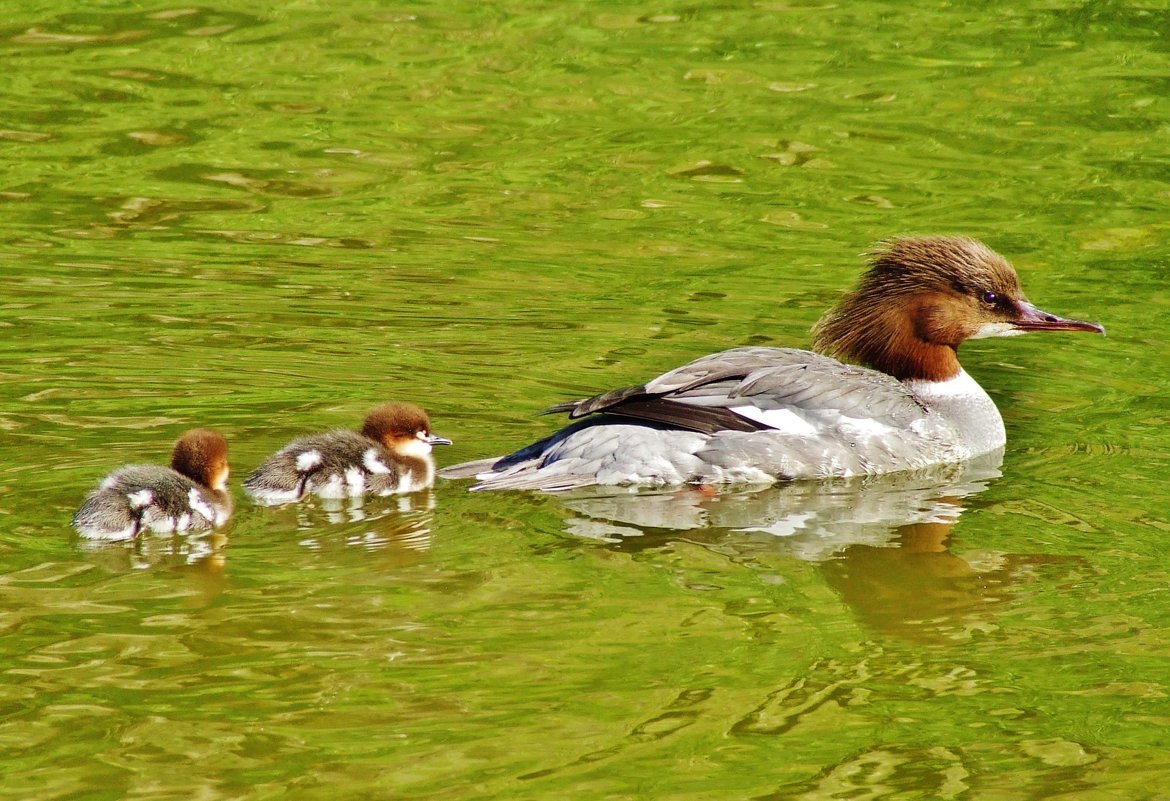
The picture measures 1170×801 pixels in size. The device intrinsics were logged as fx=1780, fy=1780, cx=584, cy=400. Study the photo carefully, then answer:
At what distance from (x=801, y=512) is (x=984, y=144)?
6.06m

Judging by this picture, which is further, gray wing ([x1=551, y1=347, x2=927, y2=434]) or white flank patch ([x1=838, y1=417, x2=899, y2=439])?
white flank patch ([x1=838, y1=417, x2=899, y2=439])

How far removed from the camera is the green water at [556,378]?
5.35m

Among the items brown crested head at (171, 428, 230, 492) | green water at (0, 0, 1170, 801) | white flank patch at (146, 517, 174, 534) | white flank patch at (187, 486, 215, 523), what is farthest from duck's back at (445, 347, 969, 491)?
white flank patch at (146, 517, 174, 534)

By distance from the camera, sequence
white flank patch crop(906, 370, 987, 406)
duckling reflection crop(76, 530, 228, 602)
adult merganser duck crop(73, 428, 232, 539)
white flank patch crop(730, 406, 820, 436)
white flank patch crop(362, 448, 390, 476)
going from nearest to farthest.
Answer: duckling reflection crop(76, 530, 228, 602)
adult merganser duck crop(73, 428, 232, 539)
white flank patch crop(362, 448, 390, 476)
white flank patch crop(730, 406, 820, 436)
white flank patch crop(906, 370, 987, 406)

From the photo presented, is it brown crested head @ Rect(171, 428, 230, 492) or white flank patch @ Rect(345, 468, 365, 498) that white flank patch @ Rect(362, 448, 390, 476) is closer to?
white flank patch @ Rect(345, 468, 365, 498)

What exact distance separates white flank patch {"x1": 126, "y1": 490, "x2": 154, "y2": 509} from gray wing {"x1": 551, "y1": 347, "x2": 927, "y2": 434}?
1845 millimetres

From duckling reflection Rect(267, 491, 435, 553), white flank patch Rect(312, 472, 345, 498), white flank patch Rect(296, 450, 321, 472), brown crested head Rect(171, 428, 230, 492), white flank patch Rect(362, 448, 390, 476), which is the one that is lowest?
duckling reflection Rect(267, 491, 435, 553)

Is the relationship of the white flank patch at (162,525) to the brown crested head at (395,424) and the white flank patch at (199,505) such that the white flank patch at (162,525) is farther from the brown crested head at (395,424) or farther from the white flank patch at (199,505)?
the brown crested head at (395,424)

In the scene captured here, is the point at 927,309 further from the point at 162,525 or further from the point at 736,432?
the point at 162,525

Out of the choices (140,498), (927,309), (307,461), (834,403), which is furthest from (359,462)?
(927,309)

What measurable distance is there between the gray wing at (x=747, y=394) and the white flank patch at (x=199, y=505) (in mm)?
1598

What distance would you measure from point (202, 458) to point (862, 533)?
263 cm

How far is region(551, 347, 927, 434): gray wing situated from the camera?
766cm

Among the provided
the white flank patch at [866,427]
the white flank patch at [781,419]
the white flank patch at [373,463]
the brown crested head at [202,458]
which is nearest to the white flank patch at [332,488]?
the white flank patch at [373,463]
